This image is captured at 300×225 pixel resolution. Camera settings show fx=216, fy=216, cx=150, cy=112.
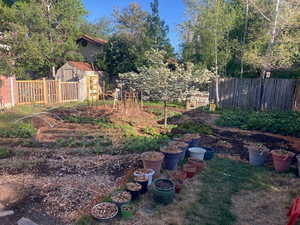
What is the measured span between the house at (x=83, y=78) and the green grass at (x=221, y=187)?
11119 millimetres

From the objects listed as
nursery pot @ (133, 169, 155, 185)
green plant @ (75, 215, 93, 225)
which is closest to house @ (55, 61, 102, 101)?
nursery pot @ (133, 169, 155, 185)

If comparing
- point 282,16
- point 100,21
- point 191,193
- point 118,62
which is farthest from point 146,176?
point 100,21

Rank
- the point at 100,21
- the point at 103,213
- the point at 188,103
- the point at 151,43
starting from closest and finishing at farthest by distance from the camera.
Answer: the point at 103,213, the point at 188,103, the point at 151,43, the point at 100,21

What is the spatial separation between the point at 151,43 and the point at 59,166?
1278cm

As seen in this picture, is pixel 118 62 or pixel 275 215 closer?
pixel 275 215

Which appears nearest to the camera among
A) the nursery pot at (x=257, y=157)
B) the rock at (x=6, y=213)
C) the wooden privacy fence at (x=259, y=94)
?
the rock at (x=6, y=213)

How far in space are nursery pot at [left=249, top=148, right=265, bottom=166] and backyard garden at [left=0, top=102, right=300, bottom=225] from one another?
5 centimetres

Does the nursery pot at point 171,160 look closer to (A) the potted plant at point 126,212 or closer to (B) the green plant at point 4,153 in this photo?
(A) the potted plant at point 126,212

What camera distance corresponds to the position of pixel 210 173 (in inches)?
159

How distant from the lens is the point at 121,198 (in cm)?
288

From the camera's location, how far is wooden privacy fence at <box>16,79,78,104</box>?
35.9 ft

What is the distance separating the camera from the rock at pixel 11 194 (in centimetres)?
296

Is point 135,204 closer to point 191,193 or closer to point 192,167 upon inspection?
point 191,193

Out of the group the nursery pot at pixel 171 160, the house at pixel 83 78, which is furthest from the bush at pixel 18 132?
the house at pixel 83 78
